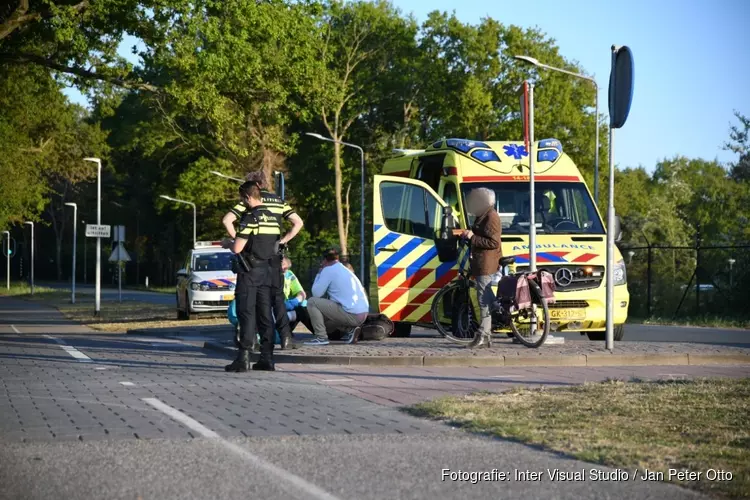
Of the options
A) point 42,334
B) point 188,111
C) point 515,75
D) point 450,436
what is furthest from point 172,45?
point 515,75

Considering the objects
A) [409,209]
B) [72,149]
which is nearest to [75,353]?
[409,209]

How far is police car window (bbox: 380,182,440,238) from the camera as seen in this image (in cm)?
1688

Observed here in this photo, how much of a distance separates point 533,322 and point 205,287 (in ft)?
49.9

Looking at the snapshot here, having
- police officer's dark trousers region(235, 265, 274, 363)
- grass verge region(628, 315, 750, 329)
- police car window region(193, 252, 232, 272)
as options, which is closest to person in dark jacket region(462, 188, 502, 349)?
police officer's dark trousers region(235, 265, 274, 363)

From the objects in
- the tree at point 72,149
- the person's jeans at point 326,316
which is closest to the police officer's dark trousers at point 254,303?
the person's jeans at point 326,316

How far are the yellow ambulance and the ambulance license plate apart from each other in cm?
1

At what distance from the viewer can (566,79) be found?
191ft

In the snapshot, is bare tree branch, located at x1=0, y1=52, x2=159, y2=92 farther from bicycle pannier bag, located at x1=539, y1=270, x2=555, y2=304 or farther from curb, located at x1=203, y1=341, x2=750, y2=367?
bicycle pannier bag, located at x1=539, y1=270, x2=555, y2=304

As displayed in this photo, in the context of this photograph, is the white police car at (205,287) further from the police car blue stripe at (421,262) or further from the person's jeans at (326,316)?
the person's jeans at (326,316)

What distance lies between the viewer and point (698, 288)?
92.9 feet

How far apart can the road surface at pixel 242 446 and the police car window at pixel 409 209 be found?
4614 millimetres

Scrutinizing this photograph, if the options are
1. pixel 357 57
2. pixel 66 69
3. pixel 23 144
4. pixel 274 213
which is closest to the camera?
pixel 274 213

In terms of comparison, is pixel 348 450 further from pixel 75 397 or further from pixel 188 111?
pixel 188 111

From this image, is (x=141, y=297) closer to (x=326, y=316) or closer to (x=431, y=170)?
(x=431, y=170)
